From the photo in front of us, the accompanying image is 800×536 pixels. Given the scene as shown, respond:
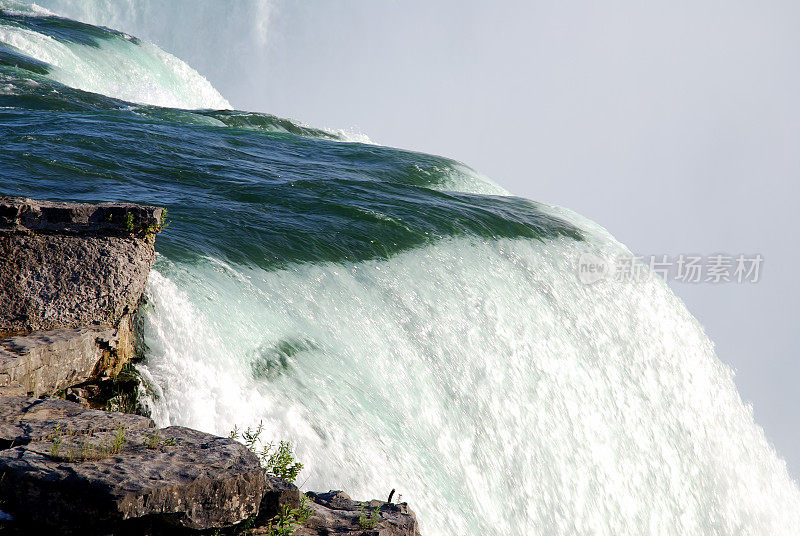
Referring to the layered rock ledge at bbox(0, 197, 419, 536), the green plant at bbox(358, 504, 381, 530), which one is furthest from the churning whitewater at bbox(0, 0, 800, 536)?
the green plant at bbox(358, 504, 381, 530)

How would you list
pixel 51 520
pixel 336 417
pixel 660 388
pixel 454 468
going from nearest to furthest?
1. pixel 51 520
2. pixel 336 417
3. pixel 454 468
4. pixel 660 388

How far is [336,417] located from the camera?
20.1 feet

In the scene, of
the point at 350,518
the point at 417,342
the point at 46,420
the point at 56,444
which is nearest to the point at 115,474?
Result: the point at 56,444

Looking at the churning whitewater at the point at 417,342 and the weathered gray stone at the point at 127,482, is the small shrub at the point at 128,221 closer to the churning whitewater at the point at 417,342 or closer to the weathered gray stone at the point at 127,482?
the churning whitewater at the point at 417,342

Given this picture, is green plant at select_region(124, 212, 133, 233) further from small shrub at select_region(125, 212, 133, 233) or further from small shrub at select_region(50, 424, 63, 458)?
small shrub at select_region(50, 424, 63, 458)

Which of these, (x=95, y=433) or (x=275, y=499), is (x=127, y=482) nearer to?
(x=95, y=433)

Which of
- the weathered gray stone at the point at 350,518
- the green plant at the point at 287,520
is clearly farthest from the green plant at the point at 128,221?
the green plant at the point at 287,520

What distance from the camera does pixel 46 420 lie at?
3820 millimetres

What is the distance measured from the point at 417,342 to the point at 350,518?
12.8 ft

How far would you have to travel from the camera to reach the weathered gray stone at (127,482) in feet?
10.2

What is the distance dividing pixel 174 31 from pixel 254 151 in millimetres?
54048

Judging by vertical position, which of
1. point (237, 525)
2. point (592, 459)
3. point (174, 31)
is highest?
point (174, 31)

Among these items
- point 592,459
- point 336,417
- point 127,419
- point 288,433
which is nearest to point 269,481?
point 127,419

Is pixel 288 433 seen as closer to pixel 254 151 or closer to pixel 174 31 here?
pixel 254 151
